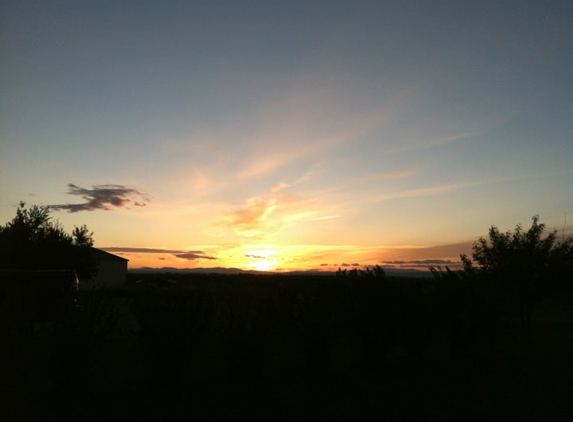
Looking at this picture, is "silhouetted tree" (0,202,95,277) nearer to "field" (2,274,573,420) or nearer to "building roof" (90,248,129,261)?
"field" (2,274,573,420)

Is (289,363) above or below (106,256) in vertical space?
below

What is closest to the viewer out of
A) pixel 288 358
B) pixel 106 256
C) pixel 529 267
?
pixel 288 358

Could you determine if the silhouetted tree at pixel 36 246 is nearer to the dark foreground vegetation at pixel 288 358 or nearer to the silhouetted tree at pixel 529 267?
the dark foreground vegetation at pixel 288 358

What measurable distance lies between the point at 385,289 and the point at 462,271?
4.45 m

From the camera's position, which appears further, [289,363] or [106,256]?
[106,256]

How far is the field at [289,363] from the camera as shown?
8188mm

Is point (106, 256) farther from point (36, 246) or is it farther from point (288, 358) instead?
point (288, 358)

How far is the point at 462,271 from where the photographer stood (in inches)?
643

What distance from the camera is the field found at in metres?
8.19

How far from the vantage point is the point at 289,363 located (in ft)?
40.9

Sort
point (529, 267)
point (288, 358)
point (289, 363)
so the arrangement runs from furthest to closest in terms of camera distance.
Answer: point (529, 267) → point (288, 358) → point (289, 363)

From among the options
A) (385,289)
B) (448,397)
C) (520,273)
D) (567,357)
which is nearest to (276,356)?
(385,289)

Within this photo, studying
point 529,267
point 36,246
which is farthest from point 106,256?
point 529,267

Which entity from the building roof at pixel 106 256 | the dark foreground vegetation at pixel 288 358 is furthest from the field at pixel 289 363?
the building roof at pixel 106 256
